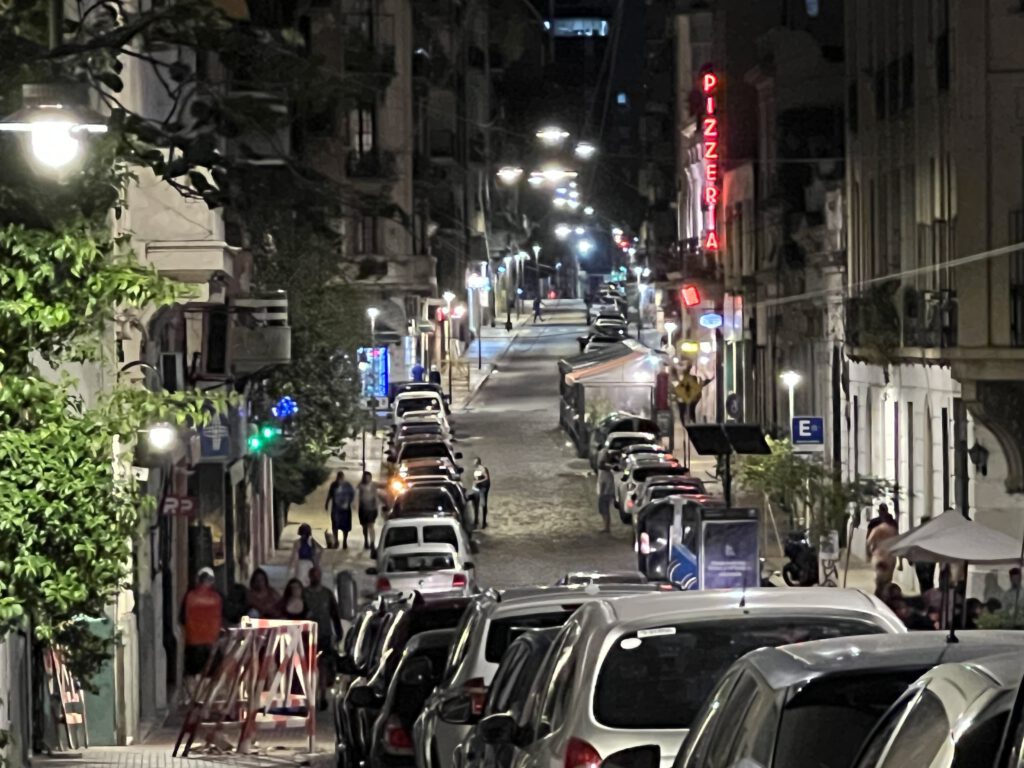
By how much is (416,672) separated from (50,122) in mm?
5741

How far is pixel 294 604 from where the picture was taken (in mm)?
25859

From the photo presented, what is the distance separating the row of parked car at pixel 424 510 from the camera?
31.9 m

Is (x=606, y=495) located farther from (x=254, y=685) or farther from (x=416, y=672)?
(x=416, y=672)

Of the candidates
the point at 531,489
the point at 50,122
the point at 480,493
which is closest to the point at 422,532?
the point at 480,493

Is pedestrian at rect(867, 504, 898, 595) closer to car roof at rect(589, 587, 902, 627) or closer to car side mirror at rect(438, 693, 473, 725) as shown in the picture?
car side mirror at rect(438, 693, 473, 725)

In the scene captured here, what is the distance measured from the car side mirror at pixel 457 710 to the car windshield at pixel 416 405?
49.9 metres

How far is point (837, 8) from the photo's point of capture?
62281 mm

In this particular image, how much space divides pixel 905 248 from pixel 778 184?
20571mm

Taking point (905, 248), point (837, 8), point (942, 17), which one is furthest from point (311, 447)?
point (837, 8)

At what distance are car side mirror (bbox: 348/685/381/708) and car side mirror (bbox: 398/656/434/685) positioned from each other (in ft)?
3.32

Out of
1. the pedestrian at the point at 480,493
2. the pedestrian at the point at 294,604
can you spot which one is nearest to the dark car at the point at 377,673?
the pedestrian at the point at 294,604

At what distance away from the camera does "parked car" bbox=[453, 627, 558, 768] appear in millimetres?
10617

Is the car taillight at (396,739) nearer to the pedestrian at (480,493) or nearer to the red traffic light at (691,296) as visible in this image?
the pedestrian at (480,493)

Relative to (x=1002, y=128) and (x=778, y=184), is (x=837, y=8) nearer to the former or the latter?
(x=778, y=184)
